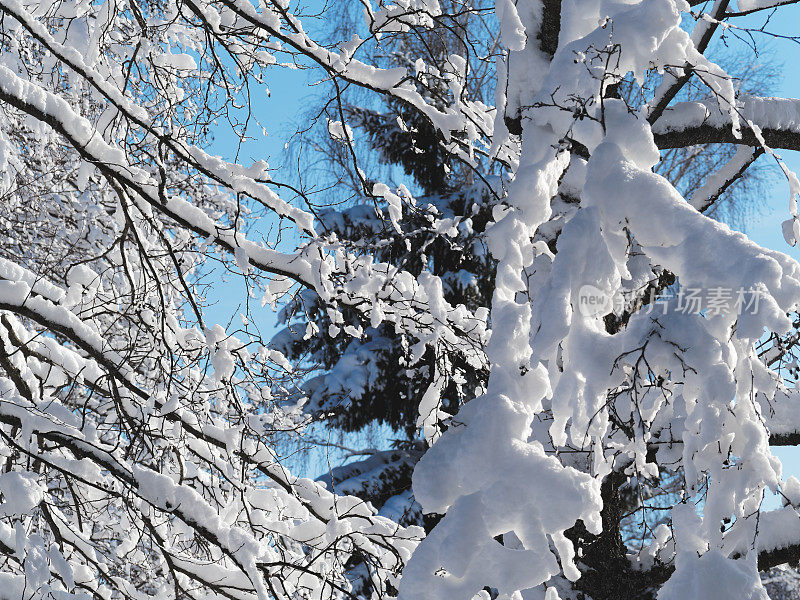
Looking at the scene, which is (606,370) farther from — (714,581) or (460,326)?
(460,326)

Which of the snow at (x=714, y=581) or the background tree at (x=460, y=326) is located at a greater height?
the background tree at (x=460, y=326)

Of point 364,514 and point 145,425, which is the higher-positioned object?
point 145,425

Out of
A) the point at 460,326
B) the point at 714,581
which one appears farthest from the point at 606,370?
the point at 460,326

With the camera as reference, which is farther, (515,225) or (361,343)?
(361,343)

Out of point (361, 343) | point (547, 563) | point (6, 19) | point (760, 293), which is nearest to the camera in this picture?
point (760, 293)

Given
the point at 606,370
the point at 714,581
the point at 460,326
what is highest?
the point at 460,326

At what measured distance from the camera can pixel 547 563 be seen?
4.17 ft

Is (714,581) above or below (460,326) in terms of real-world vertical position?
below

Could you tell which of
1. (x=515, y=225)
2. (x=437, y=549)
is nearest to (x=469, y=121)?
(x=515, y=225)

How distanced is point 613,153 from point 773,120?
172cm

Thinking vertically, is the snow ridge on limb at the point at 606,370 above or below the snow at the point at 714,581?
above

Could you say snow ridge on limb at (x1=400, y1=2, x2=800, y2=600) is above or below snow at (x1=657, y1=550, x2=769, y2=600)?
above

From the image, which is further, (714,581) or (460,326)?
(460,326)

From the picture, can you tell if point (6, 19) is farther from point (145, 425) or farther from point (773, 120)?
point (773, 120)
